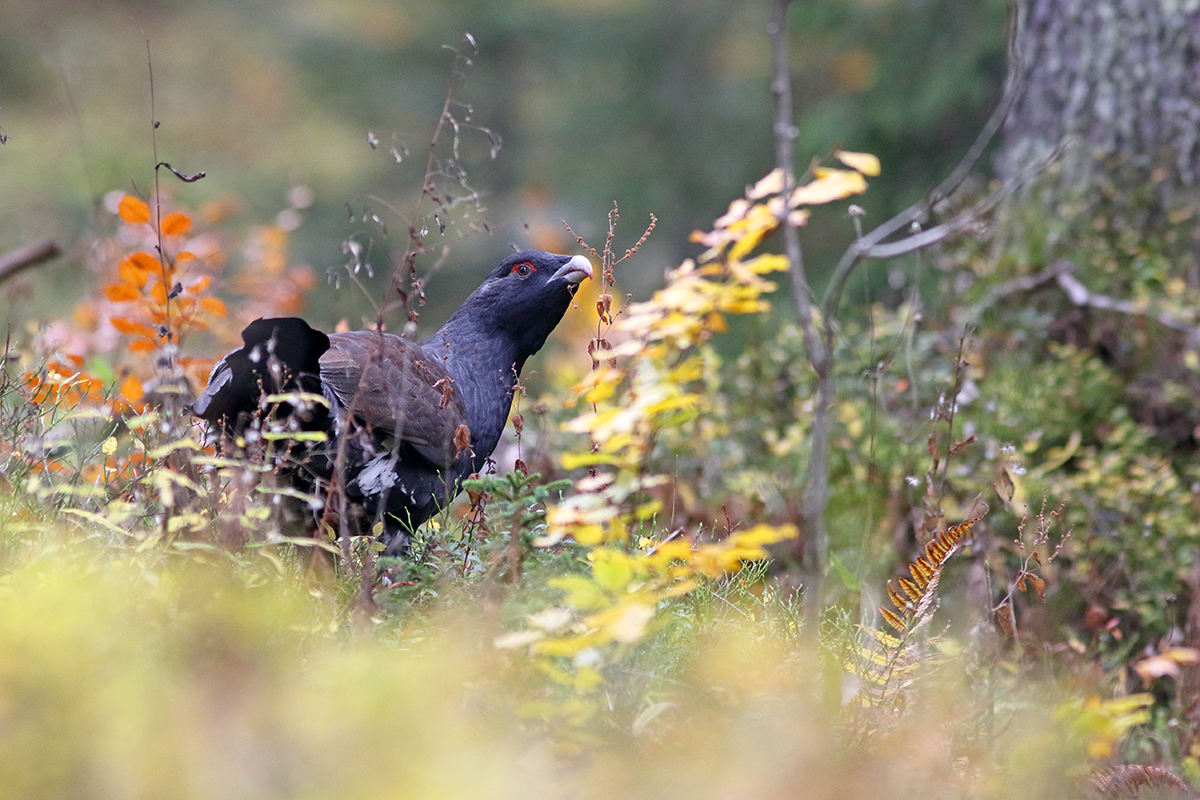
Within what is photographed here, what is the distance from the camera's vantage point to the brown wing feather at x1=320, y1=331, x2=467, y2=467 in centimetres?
380

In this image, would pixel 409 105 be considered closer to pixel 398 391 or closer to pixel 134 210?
pixel 134 210

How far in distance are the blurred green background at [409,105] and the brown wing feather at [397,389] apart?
889cm

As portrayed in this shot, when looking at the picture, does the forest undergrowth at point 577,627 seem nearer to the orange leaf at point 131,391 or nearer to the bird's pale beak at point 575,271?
the orange leaf at point 131,391

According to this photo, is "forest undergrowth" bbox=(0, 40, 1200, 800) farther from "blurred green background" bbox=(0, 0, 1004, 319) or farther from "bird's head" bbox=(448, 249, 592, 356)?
"blurred green background" bbox=(0, 0, 1004, 319)

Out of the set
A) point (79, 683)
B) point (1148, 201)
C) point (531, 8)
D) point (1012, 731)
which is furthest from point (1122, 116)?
point (531, 8)

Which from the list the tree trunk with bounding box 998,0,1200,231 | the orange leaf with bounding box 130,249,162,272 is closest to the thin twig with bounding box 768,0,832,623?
the orange leaf with bounding box 130,249,162,272

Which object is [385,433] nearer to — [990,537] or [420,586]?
[420,586]

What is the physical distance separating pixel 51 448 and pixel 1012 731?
122 inches

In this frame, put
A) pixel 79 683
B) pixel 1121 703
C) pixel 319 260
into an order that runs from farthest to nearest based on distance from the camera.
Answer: pixel 319 260 < pixel 1121 703 < pixel 79 683

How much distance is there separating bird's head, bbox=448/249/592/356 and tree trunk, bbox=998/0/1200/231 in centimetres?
330

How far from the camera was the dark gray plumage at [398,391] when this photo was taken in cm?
345

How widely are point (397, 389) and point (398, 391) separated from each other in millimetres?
22

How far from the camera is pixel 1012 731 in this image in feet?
9.12

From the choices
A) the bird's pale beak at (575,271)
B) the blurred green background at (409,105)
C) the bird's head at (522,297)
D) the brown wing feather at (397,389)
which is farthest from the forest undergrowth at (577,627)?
the blurred green background at (409,105)
